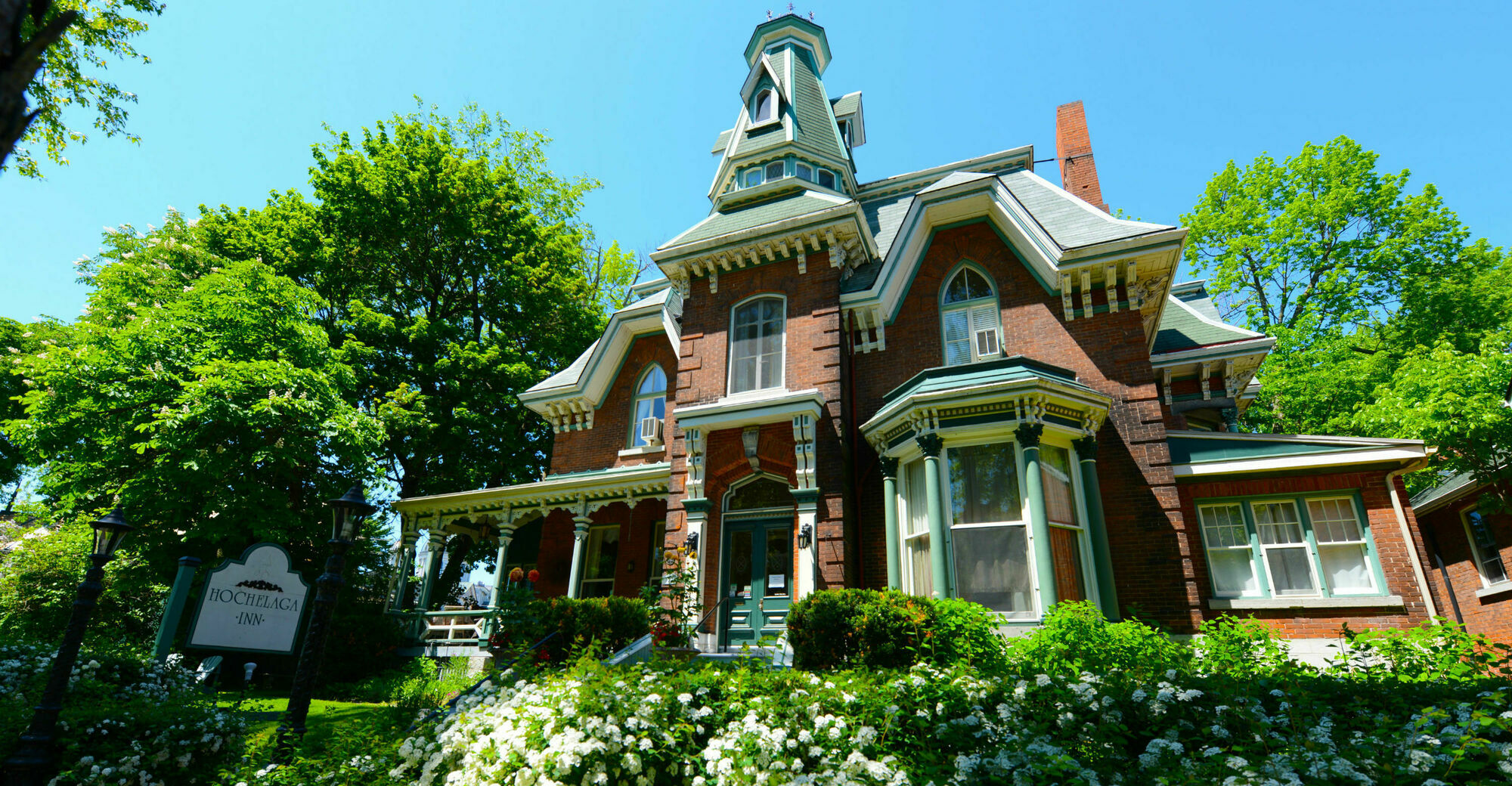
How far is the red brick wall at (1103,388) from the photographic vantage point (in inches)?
444

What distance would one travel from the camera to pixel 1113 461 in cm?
1216

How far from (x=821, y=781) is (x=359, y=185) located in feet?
84.6

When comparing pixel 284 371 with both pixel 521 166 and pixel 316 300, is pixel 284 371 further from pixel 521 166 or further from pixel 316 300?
pixel 521 166

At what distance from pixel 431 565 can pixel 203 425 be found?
5851 mm

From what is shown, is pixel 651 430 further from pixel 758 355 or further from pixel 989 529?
pixel 989 529

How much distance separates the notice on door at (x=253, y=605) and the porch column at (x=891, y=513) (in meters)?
8.55

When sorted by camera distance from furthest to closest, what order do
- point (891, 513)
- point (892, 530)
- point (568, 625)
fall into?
1. point (891, 513)
2. point (892, 530)
3. point (568, 625)

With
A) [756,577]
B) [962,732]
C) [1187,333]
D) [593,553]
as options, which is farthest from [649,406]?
[962,732]

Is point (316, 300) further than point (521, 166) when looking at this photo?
No

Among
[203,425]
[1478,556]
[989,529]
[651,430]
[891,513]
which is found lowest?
[989,529]

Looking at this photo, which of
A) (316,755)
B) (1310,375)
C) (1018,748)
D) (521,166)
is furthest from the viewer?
(521,166)

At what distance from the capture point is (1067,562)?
36.3 feet

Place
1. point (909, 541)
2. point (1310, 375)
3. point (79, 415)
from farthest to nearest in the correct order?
point (1310, 375), point (79, 415), point (909, 541)

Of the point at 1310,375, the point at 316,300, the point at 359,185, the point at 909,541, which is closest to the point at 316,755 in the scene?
the point at 909,541
